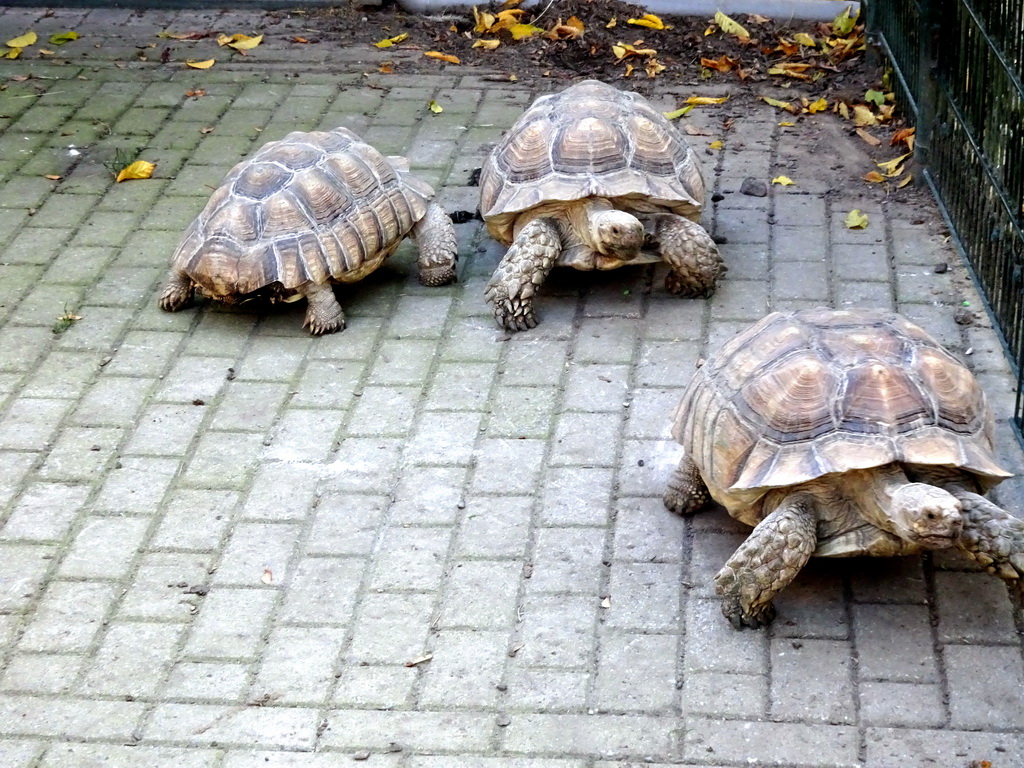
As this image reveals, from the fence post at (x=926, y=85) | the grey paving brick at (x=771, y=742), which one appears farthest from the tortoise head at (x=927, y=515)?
the fence post at (x=926, y=85)

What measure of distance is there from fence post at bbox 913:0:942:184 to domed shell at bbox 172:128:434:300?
2.59 metres

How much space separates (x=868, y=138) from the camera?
731 cm

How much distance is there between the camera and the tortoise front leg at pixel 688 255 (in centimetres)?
585

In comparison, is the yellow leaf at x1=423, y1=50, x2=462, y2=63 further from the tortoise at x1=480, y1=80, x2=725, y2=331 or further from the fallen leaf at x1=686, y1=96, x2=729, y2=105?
the tortoise at x1=480, y1=80, x2=725, y2=331

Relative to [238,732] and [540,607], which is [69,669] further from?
[540,607]

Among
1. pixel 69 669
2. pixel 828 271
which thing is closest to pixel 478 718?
pixel 69 669

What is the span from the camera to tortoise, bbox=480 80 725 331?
230 inches

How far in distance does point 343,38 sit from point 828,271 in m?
4.15

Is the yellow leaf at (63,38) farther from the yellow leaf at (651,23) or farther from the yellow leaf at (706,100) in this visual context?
Answer: the yellow leaf at (706,100)

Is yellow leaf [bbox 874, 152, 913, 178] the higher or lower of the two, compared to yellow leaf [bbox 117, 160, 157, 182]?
lower

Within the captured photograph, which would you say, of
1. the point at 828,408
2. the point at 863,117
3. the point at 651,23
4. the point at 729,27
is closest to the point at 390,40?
the point at 651,23

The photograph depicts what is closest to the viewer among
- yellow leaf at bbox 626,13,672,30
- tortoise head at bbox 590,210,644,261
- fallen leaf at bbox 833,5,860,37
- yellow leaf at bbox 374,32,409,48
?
tortoise head at bbox 590,210,644,261

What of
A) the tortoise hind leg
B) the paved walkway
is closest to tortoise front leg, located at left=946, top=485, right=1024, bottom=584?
the paved walkway

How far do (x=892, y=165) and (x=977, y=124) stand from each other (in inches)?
39.4
